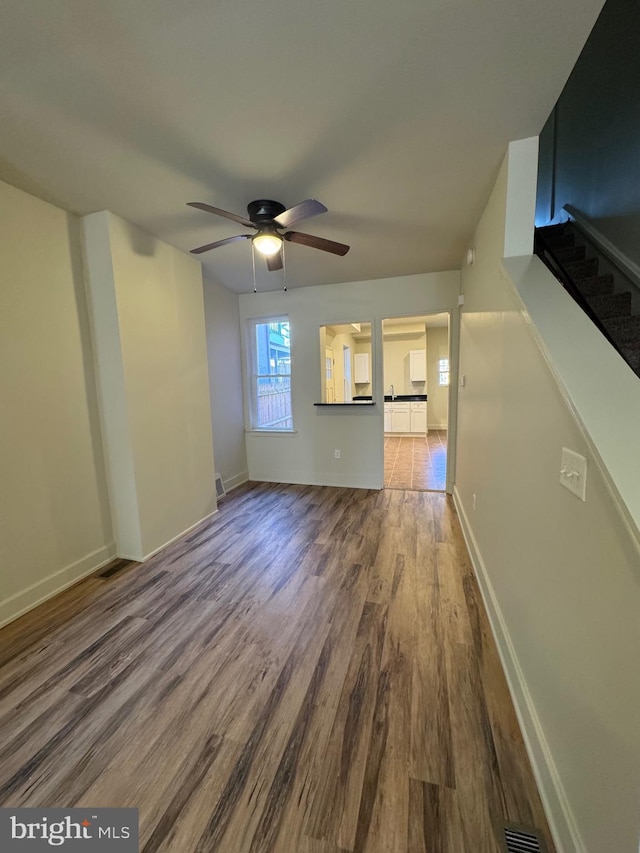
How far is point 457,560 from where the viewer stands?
2537 mm

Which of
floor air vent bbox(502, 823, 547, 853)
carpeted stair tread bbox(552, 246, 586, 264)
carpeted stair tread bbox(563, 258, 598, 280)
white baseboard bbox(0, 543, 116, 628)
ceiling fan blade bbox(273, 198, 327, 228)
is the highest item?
carpeted stair tread bbox(552, 246, 586, 264)

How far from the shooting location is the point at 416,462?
17.8 ft

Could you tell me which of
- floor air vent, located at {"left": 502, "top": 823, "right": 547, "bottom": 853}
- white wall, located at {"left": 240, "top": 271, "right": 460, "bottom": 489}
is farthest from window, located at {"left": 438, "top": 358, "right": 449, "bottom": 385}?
floor air vent, located at {"left": 502, "top": 823, "right": 547, "bottom": 853}

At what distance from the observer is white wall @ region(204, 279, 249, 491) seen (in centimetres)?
400

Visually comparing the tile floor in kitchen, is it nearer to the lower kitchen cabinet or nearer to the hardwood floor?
the lower kitchen cabinet

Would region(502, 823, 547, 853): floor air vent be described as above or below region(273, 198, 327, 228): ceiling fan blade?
below

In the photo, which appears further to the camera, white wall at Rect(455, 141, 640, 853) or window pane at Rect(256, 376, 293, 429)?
window pane at Rect(256, 376, 293, 429)

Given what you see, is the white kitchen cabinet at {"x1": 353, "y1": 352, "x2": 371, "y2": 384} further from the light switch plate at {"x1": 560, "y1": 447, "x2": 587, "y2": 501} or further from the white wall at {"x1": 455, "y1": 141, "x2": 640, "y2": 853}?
the light switch plate at {"x1": 560, "y1": 447, "x2": 587, "y2": 501}

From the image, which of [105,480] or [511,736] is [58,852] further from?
[105,480]

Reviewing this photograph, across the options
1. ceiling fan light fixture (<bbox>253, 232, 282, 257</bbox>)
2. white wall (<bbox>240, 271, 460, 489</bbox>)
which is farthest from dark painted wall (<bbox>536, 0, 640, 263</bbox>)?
ceiling fan light fixture (<bbox>253, 232, 282, 257</bbox>)

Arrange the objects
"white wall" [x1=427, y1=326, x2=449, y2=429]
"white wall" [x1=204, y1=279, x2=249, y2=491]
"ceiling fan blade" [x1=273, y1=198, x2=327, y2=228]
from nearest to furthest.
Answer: "ceiling fan blade" [x1=273, y1=198, x2=327, y2=228] → "white wall" [x1=204, y1=279, x2=249, y2=491] → "white wall" [x1=427, y1=326, x2=449, y2=429]

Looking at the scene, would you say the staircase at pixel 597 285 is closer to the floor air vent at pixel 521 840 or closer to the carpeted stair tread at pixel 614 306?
the carpeted stair tread at pixel 614 306

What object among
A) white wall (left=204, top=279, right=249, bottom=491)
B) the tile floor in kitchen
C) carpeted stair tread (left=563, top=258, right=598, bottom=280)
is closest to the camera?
carpeted stair tread (left=563, top=258, right=598, bottom=280)

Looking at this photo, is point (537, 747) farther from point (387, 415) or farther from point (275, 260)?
point (387, 415)
